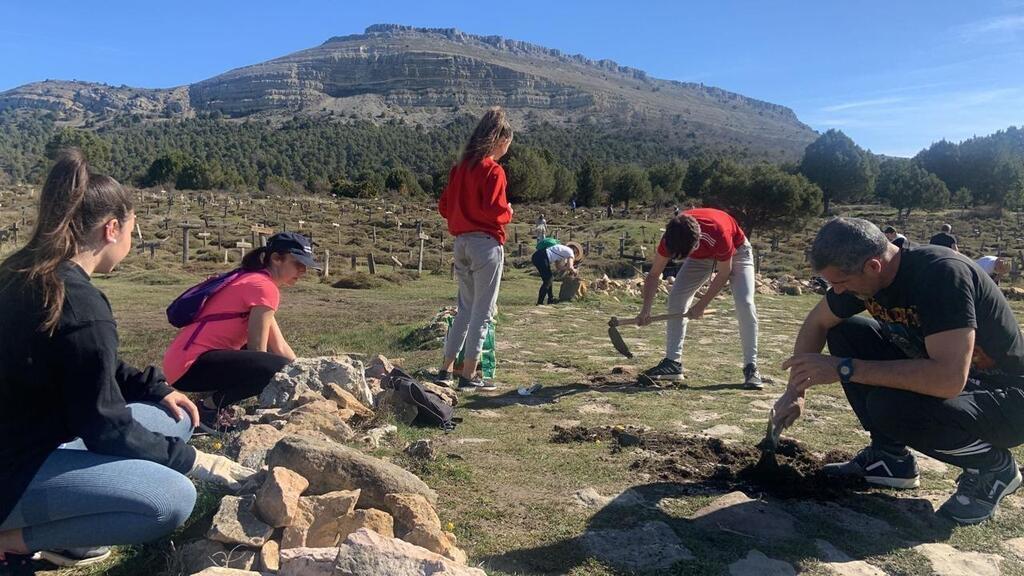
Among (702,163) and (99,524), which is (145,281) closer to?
(99,524)

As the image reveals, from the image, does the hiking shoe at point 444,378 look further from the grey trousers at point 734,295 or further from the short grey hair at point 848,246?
the short grey hair at point 848,246

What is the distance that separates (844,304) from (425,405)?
7.39 feet

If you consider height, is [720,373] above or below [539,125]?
below

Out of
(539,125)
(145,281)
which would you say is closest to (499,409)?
(145,281)

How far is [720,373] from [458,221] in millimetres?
2674

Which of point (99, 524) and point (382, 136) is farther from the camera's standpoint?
point (382, 136)

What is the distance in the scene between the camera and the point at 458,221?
15.7 feet

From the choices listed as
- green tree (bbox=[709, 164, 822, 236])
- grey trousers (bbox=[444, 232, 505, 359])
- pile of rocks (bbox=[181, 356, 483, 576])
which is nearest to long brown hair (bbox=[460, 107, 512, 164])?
grey trousers (bbox=[444, 232, 505, 359])

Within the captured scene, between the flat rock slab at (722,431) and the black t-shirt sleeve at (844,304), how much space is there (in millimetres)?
1181

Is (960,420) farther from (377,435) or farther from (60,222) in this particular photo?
(60,222)

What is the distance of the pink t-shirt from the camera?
3801 millimetres

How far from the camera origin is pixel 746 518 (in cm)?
285

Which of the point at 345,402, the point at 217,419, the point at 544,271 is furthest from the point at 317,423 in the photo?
the point at 544,271

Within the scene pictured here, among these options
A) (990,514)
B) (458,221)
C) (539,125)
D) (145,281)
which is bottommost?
(145,281)
